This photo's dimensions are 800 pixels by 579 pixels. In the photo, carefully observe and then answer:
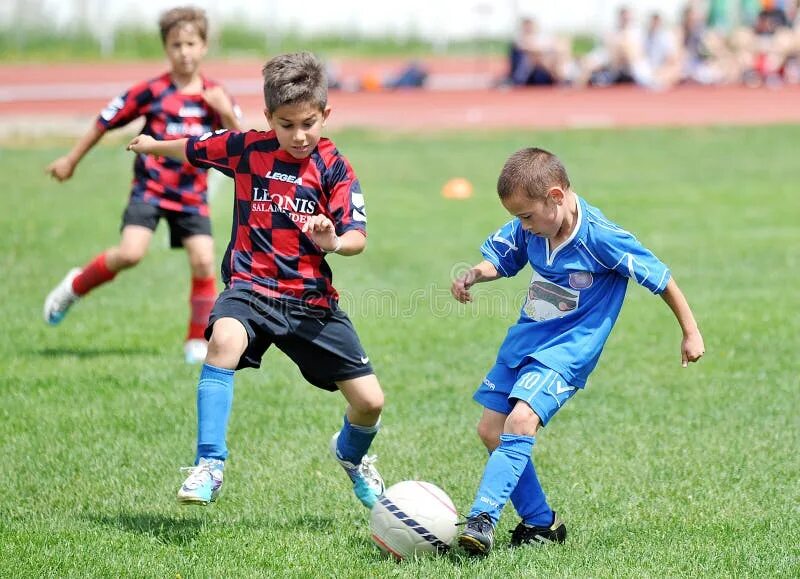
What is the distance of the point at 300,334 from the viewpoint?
15.7 feet

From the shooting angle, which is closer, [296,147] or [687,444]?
[296,147]

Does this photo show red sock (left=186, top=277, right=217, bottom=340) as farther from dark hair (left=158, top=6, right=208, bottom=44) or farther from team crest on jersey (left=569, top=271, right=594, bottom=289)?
team crest on jersey (left=569, top=271, right=594, bottom=289)

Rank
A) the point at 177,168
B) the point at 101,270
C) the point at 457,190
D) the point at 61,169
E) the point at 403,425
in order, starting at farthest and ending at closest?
the point at 457,190 < the point at 101,270 < the point at 177,168 < the point at 61,169 < the point at 403,425

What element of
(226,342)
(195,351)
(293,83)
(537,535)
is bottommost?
(195,351)

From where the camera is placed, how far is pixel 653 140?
63.0ft

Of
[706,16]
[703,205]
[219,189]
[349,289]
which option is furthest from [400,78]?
[349,289]

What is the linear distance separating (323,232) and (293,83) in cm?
66

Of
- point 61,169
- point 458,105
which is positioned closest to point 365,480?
point 61,169

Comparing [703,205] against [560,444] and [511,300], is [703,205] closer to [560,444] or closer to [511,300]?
[511,300]

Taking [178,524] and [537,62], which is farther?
[537,62]

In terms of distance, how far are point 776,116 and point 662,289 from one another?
18717 millimetres

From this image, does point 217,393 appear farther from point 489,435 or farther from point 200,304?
point 200,304

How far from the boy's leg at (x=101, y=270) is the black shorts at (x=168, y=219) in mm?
51

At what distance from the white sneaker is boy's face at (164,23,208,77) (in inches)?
69.4
